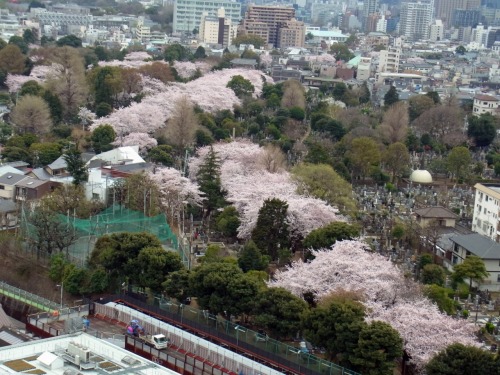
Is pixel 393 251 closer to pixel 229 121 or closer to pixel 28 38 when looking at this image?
pixel 229 121

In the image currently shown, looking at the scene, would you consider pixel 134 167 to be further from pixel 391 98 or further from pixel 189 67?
pixel 189 67

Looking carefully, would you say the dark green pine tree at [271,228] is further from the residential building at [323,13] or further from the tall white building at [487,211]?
the residential building at [323,13]

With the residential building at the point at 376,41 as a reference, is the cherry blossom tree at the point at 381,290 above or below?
below

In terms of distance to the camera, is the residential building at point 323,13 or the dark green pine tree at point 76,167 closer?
the dark green pine tree at point 76,167

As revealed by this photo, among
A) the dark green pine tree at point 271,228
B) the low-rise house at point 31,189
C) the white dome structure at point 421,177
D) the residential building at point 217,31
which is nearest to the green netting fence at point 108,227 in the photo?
the dark green pine tree at point 271,228

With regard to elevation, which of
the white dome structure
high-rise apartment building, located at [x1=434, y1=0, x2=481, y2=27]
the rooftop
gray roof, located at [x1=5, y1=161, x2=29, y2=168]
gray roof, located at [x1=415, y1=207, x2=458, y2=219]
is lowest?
the white dome structure

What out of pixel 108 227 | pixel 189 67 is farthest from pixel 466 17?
pixel 108 227

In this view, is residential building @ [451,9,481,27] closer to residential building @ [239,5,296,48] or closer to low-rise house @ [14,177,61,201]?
residential building @ [239,5,296,48]

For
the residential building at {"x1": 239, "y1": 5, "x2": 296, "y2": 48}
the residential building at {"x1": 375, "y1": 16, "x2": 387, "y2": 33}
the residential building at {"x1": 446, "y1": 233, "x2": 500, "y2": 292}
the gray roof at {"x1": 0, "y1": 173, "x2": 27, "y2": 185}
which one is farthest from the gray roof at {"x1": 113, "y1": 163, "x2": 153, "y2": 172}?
the residential building at {"x1": 375, "y1": 16, "x2": 387, "y2": 33}
